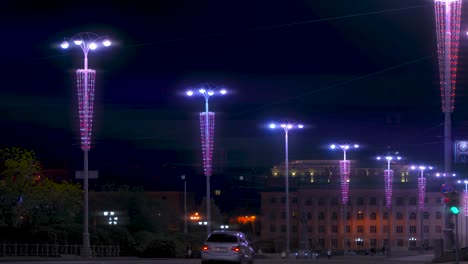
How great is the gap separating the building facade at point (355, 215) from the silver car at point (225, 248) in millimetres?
96975

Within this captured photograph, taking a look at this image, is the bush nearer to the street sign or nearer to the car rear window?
the street sign

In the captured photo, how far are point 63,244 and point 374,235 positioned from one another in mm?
84588

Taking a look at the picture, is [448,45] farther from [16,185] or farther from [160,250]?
[16,185]

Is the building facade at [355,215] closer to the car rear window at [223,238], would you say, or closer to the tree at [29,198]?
the tree at [29,198]

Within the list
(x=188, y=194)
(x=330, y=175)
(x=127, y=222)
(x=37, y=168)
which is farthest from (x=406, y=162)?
(x=37, y=168)

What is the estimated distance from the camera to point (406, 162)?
142 metres

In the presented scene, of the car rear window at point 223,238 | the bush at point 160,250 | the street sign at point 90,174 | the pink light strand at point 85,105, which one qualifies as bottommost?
the bush at point 160,250

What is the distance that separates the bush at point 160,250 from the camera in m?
56.4

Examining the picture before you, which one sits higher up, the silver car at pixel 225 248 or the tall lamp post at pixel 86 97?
the tall lamp post at pixel 86 97

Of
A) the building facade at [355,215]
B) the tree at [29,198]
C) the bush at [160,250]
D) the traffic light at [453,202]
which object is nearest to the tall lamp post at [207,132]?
the bush at [160,250]

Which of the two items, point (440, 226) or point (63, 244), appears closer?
point (63, 244)

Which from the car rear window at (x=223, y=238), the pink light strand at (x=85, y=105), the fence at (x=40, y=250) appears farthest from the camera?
the fence at (x=40, y=250)

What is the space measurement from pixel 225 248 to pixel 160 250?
82.8ft

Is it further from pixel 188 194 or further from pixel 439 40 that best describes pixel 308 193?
pixel 439 40
